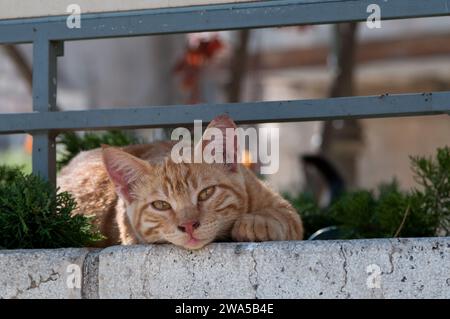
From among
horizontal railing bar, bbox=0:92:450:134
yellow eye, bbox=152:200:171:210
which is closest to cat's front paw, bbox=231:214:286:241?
yellow eye, bbox=152:200:171:210

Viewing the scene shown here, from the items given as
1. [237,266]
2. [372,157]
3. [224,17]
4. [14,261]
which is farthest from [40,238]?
[372,157]

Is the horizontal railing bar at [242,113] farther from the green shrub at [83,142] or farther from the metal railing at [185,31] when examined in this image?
the green shrub at [83,142]

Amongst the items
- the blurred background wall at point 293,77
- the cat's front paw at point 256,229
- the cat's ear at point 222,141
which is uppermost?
the blurred background wall at point 293,77

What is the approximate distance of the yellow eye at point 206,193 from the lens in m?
3.00


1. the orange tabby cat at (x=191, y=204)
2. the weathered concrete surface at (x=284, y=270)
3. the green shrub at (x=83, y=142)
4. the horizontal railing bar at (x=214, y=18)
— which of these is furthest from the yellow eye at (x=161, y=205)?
the green shrub at (x=83, y=142)

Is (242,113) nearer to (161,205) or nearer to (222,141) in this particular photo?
(222,141)

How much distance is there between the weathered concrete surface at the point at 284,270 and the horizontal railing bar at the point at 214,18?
0.90 m

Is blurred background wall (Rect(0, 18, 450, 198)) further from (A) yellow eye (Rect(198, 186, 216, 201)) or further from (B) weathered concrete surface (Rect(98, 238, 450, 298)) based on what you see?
(B) weathered concrete surface (Rect(98, 238, 450, 298))

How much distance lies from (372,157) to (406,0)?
33.4 feet

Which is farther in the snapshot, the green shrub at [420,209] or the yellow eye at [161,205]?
the green shrub at [420,209]

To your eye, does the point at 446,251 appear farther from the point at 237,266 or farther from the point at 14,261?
the point at 14,261

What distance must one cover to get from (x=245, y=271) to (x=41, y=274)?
66cm

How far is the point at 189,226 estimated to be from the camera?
2.78m

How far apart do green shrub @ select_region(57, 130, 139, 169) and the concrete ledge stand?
2180 mm
